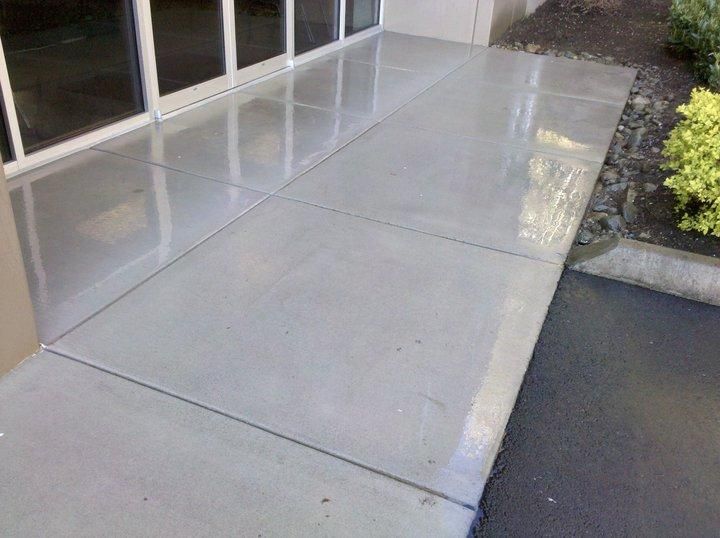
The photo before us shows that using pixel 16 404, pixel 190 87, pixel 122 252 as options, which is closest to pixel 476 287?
pixel 122 252

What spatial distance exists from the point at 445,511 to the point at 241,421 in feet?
2.86

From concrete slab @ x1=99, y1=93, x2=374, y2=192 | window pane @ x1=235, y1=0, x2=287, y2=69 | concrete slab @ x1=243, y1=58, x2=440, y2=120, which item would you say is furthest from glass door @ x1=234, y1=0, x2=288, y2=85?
concrete slab @ x1=99, y1=93, x2=374, y2=192

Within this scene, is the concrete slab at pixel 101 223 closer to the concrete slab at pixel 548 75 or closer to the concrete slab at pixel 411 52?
the concrete slab at pixel 548 75

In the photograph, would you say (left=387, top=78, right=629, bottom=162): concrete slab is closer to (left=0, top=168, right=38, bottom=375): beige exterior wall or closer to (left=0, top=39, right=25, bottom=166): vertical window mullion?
(left=0, top=39, right=25, bottom=166): vertical window mullion

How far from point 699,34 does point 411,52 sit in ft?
11.2

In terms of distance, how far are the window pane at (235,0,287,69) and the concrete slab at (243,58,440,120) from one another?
10.9 inches

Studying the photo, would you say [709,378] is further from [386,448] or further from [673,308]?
[386,448]

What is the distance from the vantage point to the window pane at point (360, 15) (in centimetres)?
890

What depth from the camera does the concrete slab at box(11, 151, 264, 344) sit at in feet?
11.3

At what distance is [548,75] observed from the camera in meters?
8.05

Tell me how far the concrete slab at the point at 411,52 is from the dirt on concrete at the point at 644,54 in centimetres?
92

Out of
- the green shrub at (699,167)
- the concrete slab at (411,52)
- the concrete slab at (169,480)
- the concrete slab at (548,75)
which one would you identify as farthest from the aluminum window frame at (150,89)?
the green shrub at (699,167)

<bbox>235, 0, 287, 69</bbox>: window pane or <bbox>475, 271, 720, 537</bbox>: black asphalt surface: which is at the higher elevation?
<bbox>235, 0, 287, 69</bbox>: window pane

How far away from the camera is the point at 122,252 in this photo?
383 cm
